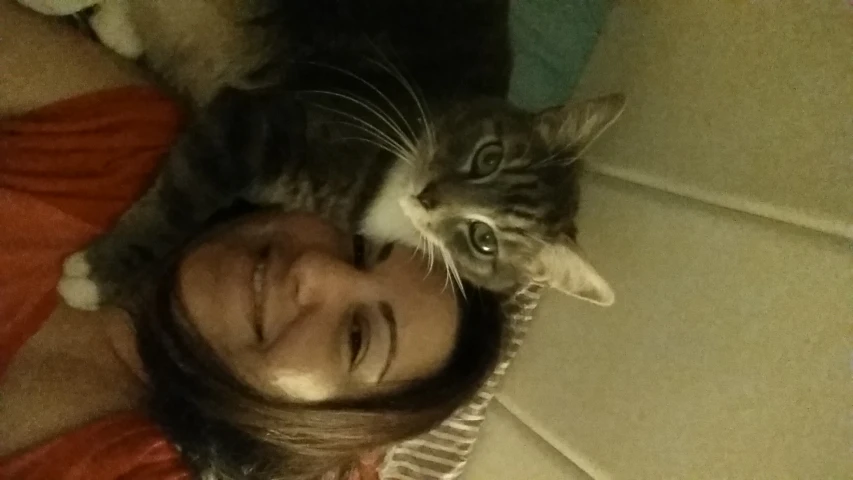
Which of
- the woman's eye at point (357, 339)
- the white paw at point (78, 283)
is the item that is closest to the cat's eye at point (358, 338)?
the woman's eye at point (357, 339)

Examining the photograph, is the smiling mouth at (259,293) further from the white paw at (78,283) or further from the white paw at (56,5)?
the white paw at (56,5)

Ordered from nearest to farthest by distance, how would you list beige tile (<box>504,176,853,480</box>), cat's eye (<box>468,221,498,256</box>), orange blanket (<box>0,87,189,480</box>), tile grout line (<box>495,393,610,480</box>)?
beige tile (<box>504,176,853,480</box>)
orange blanket (<box>0,87,189,480</box>)
cat's eye (<box>468,221,498,256</box>)
tile grout line (<box>495,393,610,480</box>)

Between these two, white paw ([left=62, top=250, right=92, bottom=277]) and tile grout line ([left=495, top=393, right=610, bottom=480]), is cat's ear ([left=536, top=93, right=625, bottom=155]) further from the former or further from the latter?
white paw ([left=62, top=250, right=92, bottom=277])

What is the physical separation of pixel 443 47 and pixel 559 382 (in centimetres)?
65

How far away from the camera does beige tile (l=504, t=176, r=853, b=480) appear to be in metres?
0.82

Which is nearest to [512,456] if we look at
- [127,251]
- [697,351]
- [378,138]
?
[697,351]

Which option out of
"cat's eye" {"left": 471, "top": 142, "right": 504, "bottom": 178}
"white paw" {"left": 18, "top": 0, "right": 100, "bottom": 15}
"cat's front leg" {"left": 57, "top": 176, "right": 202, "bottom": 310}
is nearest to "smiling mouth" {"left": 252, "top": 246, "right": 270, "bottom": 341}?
"cat's front leg" {"left": 57, "top": 176, "right": 202, "bottom": 310}

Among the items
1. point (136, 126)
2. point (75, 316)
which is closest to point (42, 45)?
point (136, 126)

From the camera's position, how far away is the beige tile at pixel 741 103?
0.85 m

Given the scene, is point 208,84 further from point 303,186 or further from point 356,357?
point 356,357

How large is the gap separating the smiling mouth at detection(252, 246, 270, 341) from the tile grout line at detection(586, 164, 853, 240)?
2.13 feet

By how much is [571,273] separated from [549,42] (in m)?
0.51

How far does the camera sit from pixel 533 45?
51.6 inches

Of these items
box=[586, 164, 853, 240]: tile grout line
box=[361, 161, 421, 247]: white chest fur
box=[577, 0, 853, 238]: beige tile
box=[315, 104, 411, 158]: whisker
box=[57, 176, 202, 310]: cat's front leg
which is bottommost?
box=[57, 176, 202, 310]: cat's front leg
